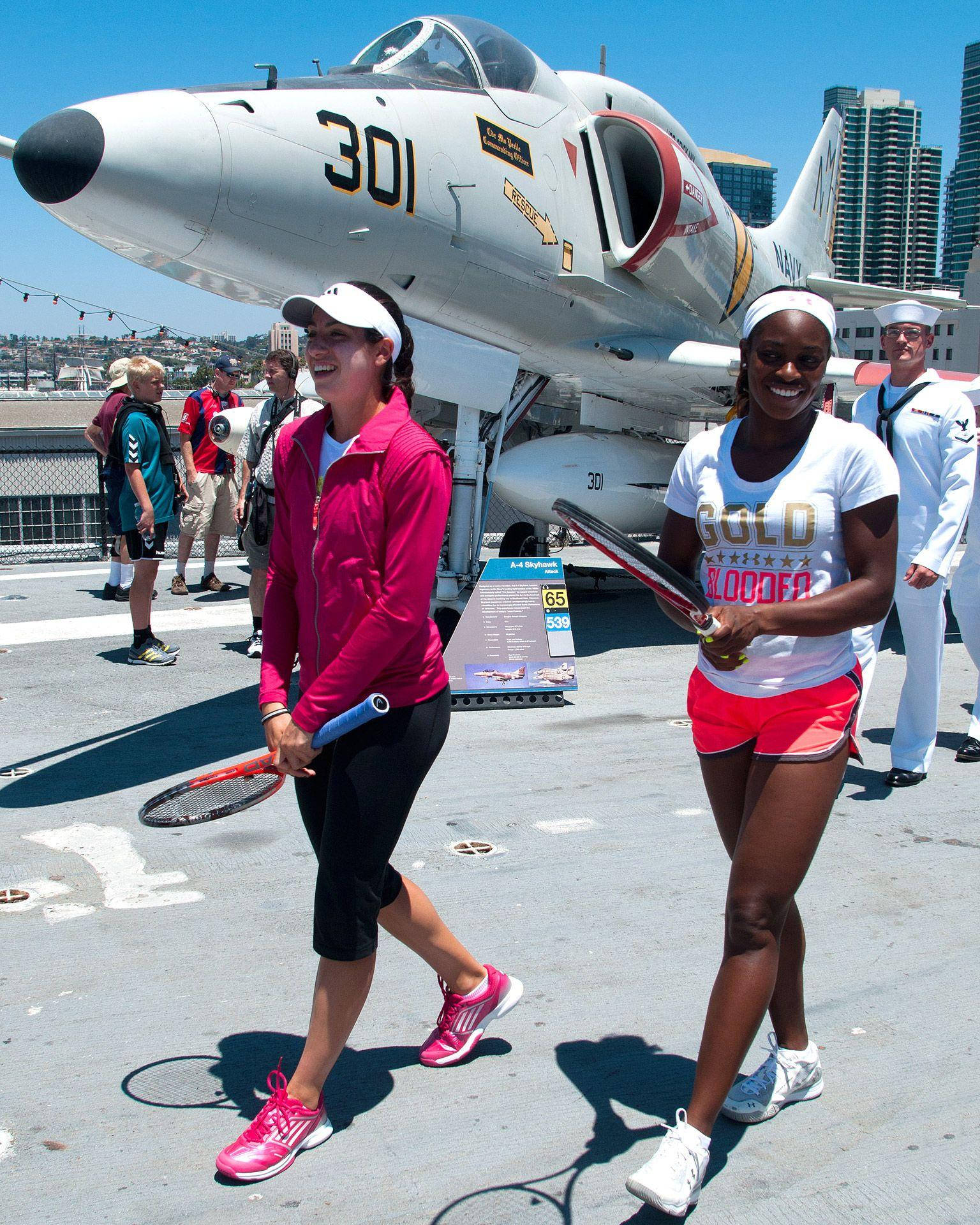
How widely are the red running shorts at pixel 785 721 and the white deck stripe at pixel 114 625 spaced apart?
5.48 metres

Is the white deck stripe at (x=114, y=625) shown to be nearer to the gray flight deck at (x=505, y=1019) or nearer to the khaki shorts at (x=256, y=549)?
the khaki shorts at (x=256, y=549)

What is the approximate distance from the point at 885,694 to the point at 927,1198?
4775 millimetres

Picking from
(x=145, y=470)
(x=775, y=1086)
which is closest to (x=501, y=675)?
(x=145, y=470)

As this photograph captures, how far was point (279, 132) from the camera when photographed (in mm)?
5621

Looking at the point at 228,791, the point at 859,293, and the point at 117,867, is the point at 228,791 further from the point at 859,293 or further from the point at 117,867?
the point at 859,293

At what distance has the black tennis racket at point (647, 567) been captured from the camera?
6.84 feet

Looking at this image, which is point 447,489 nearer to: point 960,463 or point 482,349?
point 960,463

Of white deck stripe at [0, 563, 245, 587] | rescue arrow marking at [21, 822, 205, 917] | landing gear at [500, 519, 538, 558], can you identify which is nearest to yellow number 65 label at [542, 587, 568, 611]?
rescue arrow marking at [21, 822, 205, 917]

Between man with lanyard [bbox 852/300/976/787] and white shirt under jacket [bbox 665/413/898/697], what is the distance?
238 centimetres

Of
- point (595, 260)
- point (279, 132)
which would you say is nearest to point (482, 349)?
point (595, 260)

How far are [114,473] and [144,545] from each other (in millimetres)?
702

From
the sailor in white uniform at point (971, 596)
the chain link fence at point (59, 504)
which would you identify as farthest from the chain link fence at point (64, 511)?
the sailor in white uniform at point (971, 596)

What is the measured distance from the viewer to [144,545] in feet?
21.4

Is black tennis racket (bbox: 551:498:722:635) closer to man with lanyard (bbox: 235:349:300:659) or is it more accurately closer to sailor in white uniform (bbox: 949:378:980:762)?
sailor in white uniform (bbox: 949:378:980:762)
